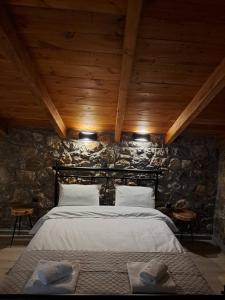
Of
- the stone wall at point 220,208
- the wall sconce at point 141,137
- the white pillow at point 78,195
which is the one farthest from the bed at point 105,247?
the stone wall at point 220,208

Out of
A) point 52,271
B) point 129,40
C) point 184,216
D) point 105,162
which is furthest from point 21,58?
point 184,216

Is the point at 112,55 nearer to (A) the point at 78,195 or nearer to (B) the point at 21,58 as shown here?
(B) the point at 21,58

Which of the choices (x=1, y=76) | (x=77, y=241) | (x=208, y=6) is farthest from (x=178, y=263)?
(x=1, y=76)

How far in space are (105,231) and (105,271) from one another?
0.83m

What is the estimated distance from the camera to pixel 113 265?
1910 mm

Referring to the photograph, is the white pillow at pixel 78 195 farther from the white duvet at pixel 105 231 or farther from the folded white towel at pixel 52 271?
the folded white towel at pixel 52 271

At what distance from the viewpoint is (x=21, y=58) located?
6.50 feet

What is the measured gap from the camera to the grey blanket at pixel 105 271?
1612mm

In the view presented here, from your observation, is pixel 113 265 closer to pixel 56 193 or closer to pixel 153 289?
pixel 153 289

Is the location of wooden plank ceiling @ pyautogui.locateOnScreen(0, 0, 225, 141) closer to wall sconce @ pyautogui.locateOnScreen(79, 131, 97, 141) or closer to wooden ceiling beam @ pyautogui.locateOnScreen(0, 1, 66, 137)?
wooden ceiling beam @ pyautogui.locateOnScreen(0, 1, 66, 137)

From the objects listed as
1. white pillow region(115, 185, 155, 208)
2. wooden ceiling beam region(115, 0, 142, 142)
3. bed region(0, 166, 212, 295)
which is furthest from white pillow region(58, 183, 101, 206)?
wooden ceiling beam region(115, 0, 142, 142)

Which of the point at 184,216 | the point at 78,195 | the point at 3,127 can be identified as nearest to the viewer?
the point at 78,195

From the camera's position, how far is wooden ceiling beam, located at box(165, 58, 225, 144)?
2.20 metres

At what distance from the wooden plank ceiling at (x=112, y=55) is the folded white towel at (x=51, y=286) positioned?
5.42 feet
